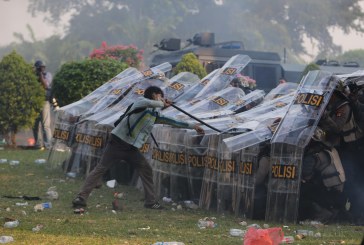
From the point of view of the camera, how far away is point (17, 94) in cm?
1911

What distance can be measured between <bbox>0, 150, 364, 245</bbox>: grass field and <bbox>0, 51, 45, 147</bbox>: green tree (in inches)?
268

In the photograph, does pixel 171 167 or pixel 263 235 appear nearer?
pixel 263 235

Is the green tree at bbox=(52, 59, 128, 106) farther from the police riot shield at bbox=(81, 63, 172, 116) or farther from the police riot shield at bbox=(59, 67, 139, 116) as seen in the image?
the police riot shield at bbox=(81, 63, 172, 116)

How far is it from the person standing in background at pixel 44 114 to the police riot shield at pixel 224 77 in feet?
22.4

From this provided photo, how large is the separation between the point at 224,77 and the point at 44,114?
24.3 ft

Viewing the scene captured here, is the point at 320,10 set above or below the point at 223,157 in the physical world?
above

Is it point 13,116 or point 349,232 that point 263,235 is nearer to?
point 349,232

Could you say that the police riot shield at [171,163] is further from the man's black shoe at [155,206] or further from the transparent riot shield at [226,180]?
the transparent riot shield at [226,180]

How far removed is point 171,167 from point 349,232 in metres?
3.29

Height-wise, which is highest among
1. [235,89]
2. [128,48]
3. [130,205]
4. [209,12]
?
[209,12]

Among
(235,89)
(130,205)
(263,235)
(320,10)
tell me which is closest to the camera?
(263,235)

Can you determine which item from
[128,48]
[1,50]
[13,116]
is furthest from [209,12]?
[13,116]

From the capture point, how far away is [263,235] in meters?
6.36

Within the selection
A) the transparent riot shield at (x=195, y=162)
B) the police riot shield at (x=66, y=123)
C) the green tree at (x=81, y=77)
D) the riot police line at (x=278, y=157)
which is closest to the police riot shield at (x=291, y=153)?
the riot police line at (x=278, y=157)
